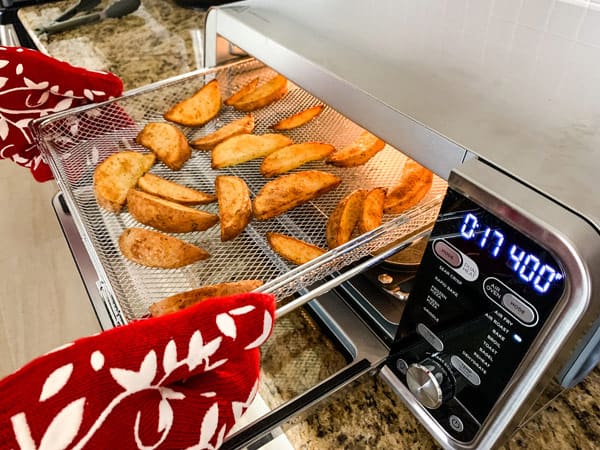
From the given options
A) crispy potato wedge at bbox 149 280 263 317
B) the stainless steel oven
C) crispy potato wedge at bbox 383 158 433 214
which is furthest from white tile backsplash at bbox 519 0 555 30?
the stainless steel oven

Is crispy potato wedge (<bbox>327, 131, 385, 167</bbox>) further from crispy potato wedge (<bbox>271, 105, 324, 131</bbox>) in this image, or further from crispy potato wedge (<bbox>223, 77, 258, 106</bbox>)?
crispy potato wedge (<bbox>223, 77, 258, 106</bbox>)

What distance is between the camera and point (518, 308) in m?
0.44

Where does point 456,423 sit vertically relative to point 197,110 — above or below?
below

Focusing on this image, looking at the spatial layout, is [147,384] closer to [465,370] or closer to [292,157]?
[465,370]

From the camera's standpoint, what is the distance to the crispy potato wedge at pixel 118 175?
2.38ft

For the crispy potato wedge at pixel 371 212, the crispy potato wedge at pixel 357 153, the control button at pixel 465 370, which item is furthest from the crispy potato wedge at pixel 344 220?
the control button at pixel 465 370

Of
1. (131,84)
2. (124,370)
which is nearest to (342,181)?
(124,370)

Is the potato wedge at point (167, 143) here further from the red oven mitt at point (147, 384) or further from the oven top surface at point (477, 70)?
the red oven mitt at point (147, 384)

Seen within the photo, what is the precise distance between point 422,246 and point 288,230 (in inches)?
8.1

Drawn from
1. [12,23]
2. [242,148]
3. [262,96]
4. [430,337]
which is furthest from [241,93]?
[12,23]

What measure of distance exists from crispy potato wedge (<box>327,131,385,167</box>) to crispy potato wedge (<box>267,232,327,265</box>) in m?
0.21

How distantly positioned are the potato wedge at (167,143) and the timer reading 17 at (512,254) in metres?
0.53

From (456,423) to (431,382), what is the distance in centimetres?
6

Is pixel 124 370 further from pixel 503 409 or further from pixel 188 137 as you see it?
pixel 188 137
